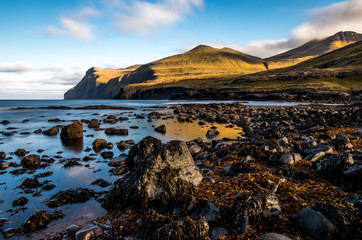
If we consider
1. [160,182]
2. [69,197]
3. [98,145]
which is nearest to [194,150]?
[160,182]

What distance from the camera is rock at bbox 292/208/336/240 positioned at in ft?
12.3

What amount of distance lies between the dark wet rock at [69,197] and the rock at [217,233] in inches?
172

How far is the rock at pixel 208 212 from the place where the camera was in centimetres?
466

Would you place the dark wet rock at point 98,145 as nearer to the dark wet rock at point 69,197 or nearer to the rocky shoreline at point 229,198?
the rocky shoreline at point 229,198

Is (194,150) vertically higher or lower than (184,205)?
lower

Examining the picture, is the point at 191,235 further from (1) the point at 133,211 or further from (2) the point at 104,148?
(2) the point at 104,148

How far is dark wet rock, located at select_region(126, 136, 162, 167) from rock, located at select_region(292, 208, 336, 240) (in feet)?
21.1

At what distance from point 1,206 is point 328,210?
29.2 feet

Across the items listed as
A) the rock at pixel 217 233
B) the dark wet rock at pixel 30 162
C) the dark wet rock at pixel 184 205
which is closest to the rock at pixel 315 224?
the rock at pixel 217 233

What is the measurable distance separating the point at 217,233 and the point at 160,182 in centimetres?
219

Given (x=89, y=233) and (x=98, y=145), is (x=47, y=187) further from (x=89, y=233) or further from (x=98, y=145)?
→ (x=98, y=145)

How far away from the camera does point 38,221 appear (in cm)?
512

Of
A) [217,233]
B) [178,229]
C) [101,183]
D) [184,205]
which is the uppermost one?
[178,229]

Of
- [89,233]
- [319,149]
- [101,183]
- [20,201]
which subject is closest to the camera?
[89,233]
